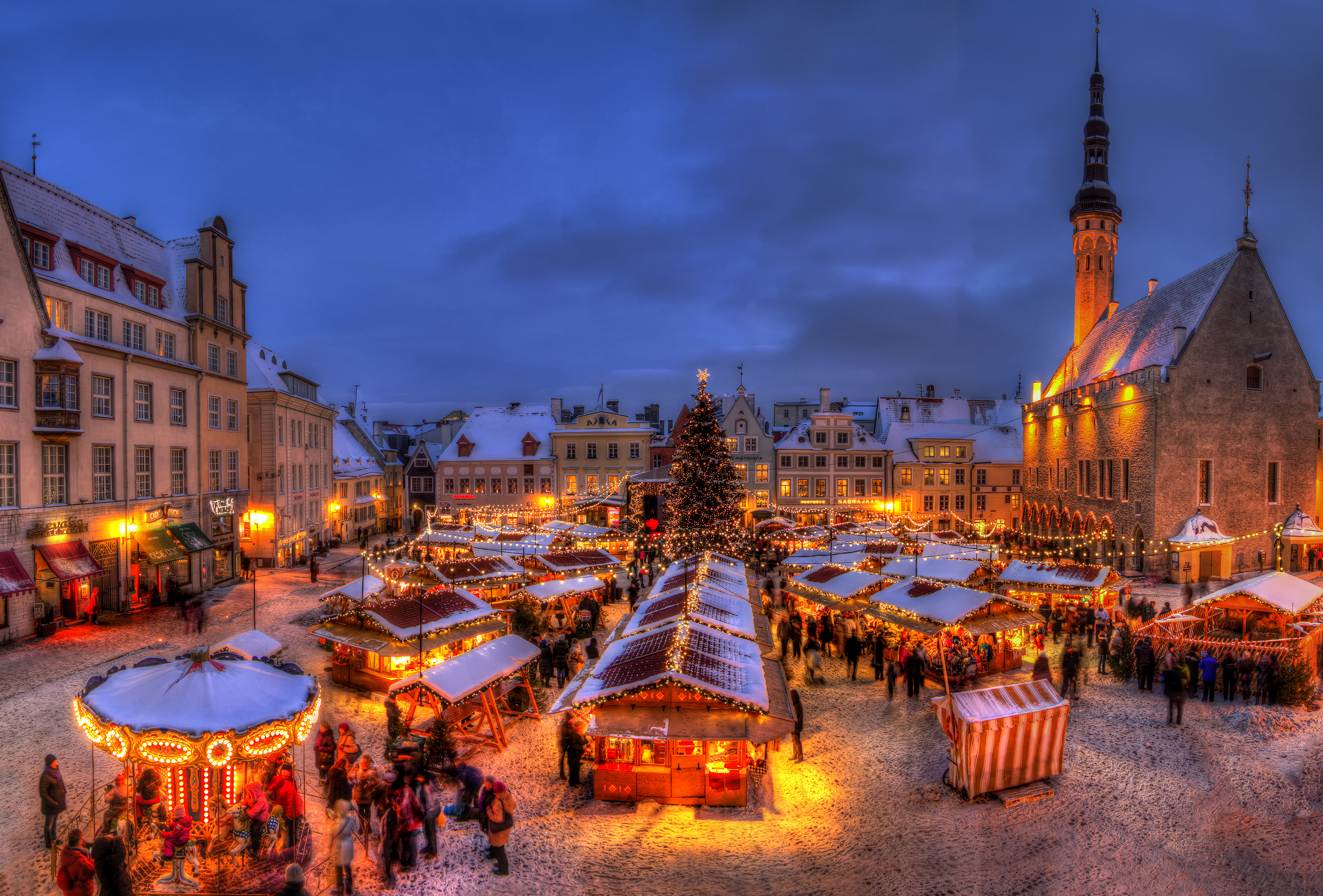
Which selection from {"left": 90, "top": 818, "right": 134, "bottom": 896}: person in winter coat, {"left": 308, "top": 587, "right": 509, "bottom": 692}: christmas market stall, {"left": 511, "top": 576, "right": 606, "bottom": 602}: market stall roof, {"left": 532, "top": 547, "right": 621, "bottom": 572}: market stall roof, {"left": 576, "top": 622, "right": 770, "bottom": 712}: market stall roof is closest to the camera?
{"left": 90, "top": 818, "right": 134, "bottom": 896}: person in winter coat

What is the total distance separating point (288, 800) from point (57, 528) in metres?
17.9

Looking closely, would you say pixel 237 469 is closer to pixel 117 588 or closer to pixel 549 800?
pixel 117 588

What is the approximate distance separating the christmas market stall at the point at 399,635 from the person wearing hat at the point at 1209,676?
1656 cm

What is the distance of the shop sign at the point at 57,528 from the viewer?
813 inches

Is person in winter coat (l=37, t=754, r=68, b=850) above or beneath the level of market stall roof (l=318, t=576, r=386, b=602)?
beneath

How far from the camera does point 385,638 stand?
16.1m

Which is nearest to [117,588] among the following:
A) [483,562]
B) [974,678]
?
[483,562]

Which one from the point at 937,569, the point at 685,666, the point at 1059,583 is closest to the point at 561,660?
the point at 685,666

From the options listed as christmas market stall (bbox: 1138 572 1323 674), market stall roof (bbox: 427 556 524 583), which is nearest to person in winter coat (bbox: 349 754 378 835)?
market stall roof (bbox: 427 556 524 583)

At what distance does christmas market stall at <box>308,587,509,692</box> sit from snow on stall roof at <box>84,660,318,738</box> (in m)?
5.05

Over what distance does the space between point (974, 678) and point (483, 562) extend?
1545 centimetres

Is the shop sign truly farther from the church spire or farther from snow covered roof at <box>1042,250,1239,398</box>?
the church spire

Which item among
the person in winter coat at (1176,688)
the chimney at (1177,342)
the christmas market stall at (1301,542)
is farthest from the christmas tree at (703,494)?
the christmas market stall at (1301,542)

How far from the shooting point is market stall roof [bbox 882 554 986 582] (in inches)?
891
